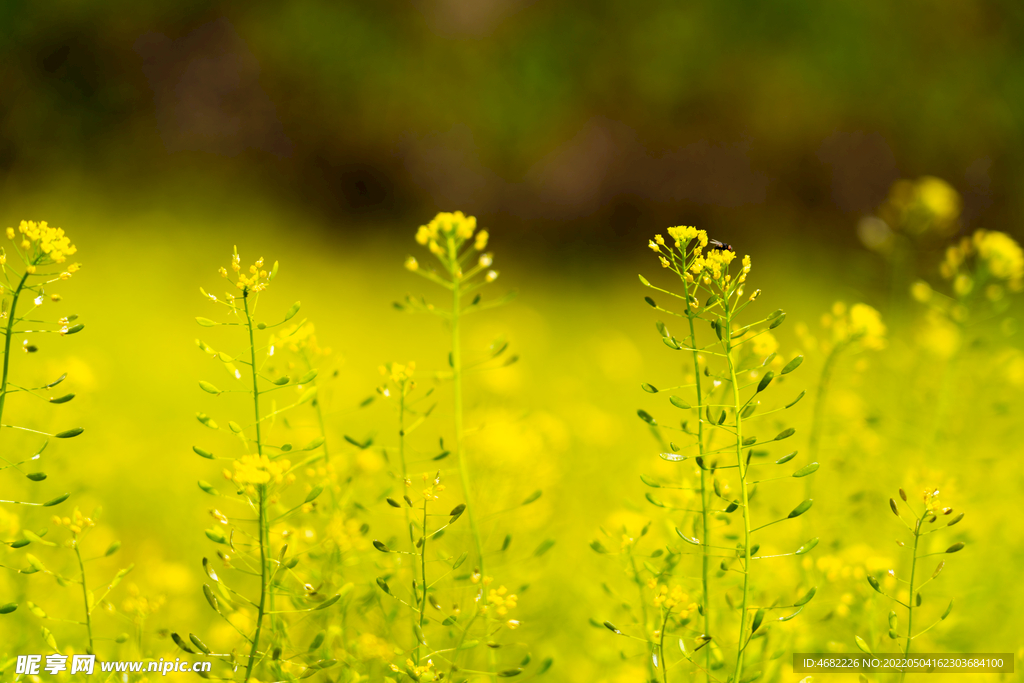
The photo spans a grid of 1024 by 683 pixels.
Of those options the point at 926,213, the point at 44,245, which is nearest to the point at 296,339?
the point at 44,245

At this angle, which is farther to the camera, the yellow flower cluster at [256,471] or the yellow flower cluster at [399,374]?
the yellow flower cluster at [399,374]

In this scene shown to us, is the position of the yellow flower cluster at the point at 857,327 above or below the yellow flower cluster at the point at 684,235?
above

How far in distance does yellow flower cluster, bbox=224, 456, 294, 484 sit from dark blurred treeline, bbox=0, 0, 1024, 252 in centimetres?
385

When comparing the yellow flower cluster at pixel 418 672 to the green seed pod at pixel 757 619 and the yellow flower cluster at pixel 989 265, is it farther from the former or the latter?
the yellow flower cluster at pixel 989 265

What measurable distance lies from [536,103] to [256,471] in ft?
13.4

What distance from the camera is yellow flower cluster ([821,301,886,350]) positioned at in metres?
1.18

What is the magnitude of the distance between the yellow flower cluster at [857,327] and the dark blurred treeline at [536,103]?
3338 mm

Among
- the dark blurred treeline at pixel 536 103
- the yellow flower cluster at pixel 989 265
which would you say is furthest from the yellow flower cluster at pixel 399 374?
the dark blurred treeline at pixel 536 103

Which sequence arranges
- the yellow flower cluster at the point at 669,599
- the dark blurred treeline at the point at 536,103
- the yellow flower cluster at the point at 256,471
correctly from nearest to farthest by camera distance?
the yellow flower cluster at the point at 256,471 < the yellow flower cluster at the point at 669,599 < the dark blurred treeline at the point at 536,103

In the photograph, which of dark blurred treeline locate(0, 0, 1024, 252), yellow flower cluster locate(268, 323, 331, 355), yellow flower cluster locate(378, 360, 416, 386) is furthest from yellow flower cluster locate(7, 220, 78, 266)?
dark blurred treeline locate(0, 0, 1024, 252)

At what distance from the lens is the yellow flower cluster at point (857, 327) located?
1.18m

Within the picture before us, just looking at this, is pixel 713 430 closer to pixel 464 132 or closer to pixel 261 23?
pixel 464 132

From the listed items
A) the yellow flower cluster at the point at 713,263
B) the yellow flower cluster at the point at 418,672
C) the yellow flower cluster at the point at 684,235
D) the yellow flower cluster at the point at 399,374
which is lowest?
the yellow flower cluster at the point at 418,672

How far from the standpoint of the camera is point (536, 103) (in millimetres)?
4422
